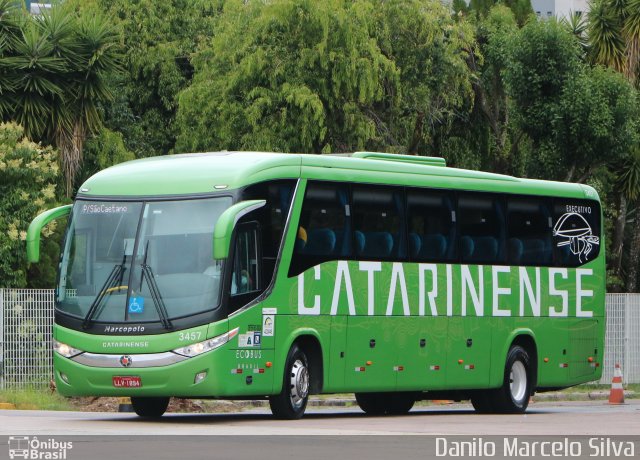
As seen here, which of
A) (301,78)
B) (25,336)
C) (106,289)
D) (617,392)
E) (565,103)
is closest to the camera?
(106,289)

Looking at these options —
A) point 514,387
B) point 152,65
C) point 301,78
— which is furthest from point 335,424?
point 152,65

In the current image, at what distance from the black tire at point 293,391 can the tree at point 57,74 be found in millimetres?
16071

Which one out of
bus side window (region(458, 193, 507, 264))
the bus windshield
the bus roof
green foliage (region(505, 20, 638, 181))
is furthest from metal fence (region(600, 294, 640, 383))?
the bus windshield

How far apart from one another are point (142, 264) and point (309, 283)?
2.50 meters

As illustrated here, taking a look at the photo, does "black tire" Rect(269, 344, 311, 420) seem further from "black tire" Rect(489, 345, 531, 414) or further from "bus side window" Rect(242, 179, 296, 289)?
"black tire" Rect(489, 345, 531, 414)

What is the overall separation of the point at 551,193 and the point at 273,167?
726cm

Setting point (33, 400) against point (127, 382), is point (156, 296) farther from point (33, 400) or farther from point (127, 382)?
point (33, 400)

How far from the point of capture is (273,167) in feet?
64.7

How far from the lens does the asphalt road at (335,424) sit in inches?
667

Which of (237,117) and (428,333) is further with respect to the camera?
(237,117)

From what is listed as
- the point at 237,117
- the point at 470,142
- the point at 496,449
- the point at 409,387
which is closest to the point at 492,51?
the point at 470,142

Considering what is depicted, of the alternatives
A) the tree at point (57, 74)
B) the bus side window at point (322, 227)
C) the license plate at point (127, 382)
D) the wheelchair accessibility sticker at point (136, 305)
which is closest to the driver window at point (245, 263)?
the bus side window at point (322, 227)

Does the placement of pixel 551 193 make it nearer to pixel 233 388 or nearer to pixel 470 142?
pixel 233 388

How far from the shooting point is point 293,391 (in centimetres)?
1980
